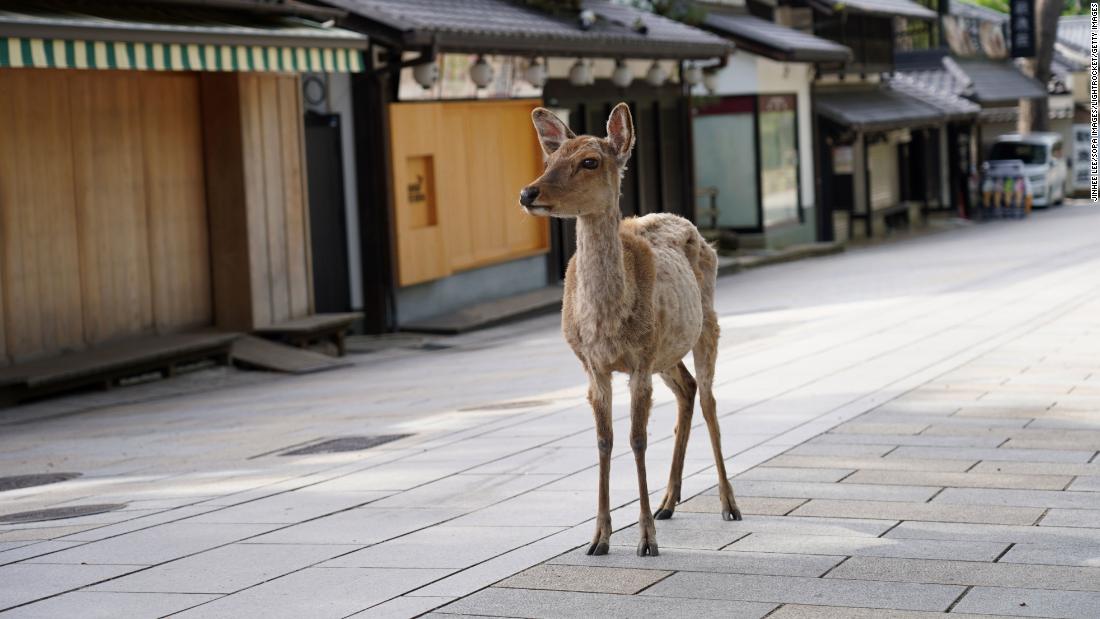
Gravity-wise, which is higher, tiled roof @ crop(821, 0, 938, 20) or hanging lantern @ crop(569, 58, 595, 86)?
tiled roof @ crop(821, 0, 938, 20)

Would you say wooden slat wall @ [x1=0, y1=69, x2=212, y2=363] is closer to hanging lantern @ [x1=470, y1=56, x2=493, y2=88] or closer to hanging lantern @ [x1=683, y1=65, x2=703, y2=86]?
hanging lantern @ [x1=470, y1=56, x2=493, y2=88]

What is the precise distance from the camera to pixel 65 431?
11.8 m

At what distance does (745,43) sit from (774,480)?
23.3 metres

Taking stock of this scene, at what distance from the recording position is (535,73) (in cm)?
2170

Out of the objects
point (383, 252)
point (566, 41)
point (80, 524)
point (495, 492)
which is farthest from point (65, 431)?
point (566, 41)

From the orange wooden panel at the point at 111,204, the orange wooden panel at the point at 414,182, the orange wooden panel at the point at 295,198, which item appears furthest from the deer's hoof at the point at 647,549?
the orange wooden panel at the point at 414,182

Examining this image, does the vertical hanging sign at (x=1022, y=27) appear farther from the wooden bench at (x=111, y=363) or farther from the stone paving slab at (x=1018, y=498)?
the stone paving slab at (x=1018, y=498)

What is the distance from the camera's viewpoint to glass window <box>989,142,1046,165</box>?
143ft

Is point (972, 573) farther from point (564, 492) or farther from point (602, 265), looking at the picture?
point (564, 492)

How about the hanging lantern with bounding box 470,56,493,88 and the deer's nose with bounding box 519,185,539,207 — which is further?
the hanging lantern with bounding box 470,56,493,88

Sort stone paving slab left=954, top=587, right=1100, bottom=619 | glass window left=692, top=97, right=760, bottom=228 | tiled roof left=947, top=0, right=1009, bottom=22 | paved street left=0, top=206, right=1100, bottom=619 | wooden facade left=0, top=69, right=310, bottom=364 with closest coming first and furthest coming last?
stone paving slab left=954, top=587, right=1100, bottom=619
paved street left=0, top=206, right=1100, bottom=619
wooden facade left=0, top=69, right=310, bottom=364
glass window left=692, top=97, right=760, bottom=228
tiled roof left=947, top=0, right=1009, bottom=22

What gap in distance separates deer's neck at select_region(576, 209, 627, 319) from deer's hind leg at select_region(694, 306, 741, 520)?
889mm

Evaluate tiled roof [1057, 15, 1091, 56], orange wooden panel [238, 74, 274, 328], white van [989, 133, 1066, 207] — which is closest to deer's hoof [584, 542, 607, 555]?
orange wooden panel [238, 74, 274, 328]

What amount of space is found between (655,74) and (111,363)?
13.5 meters
